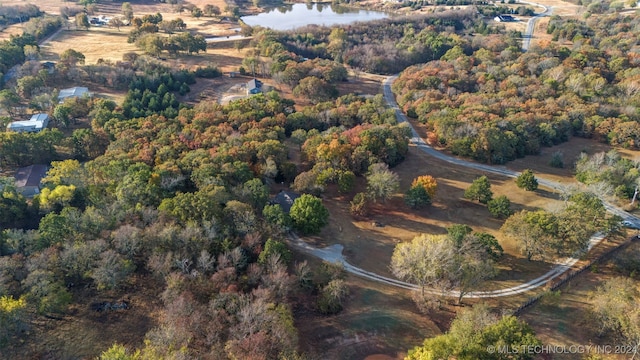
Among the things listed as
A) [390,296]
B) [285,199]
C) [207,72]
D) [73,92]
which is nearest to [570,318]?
[390,296]

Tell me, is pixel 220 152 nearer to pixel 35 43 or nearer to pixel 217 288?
pixel 217 288

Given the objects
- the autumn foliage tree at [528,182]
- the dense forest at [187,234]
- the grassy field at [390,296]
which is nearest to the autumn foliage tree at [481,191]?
the grassy field at [390,296]

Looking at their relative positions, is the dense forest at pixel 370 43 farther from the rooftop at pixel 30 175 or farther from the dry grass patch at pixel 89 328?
the dry grass patch at pixel 89 328

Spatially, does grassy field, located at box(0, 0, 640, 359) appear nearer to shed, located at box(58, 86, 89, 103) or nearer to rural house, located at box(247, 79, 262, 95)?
rural house, located at box(247, 79, 262, 95)

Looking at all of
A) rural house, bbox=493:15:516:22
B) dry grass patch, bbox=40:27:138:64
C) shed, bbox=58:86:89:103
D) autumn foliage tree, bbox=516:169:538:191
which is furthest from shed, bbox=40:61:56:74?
rural house, bbox=493:15:516:22

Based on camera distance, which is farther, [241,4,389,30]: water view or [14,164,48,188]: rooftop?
[241,4,389,30]: water view

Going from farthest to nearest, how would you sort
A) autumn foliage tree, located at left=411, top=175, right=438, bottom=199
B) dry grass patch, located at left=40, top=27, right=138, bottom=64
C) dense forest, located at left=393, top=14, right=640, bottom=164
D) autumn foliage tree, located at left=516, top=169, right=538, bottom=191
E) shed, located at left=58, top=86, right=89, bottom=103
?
1. dry grass patch, located at left=40, top=27, right=138, bottom=64
2. shed, located at left=58, top=86, right=89, bottom=103
3. dense forest, located at left=393, top=14, right=640, bottom=164
4. autumn foliage tree, located at left=516, top=169, right=538, bottom=191
5. autumn foliage tree, located at left=411, top=175, right=438, bottom=199

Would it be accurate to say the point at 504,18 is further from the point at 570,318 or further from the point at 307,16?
the point at 570,318
